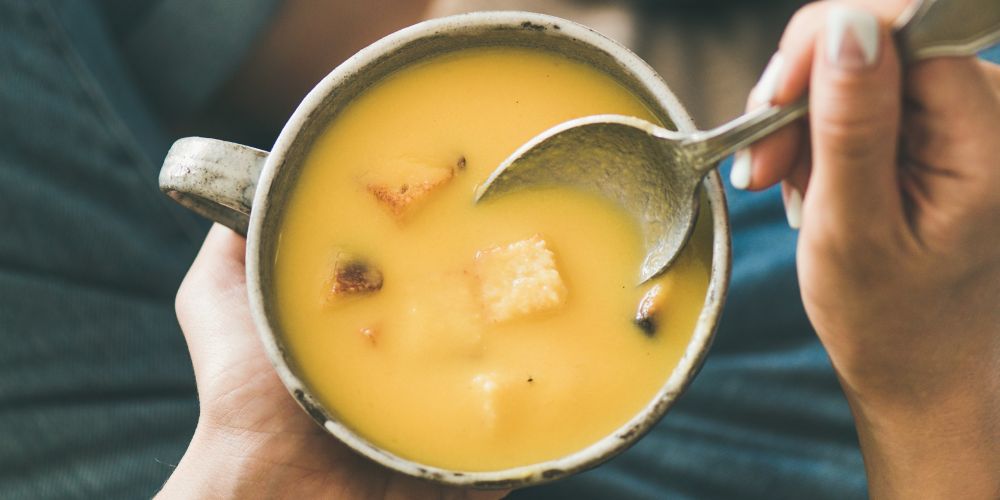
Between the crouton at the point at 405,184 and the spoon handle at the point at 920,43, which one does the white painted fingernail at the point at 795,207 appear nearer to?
the spoon handle at the point at 920,43

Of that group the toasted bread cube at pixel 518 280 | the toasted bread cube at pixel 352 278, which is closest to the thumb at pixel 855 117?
the toasted bread cube at pixel 518 280

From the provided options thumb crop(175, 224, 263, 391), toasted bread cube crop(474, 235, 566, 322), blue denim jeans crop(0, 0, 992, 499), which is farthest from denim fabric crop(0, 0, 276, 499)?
toasted bread cube crop(474, 235, 566, 322)

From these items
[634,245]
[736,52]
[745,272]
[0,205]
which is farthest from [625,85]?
[0,205]

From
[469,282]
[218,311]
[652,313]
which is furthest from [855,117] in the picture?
[218,311]

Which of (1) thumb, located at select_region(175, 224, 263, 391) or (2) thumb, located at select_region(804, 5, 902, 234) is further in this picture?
(1) thumb, located at select_region(175, 224, 263, 391)

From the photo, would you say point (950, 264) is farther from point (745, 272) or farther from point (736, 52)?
point (736, 52)

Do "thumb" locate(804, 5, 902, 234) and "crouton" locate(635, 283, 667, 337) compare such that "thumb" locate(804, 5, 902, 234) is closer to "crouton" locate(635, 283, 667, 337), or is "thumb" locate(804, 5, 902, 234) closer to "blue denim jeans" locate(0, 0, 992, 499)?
"crouton" locate(635, 283, 667, 337)
